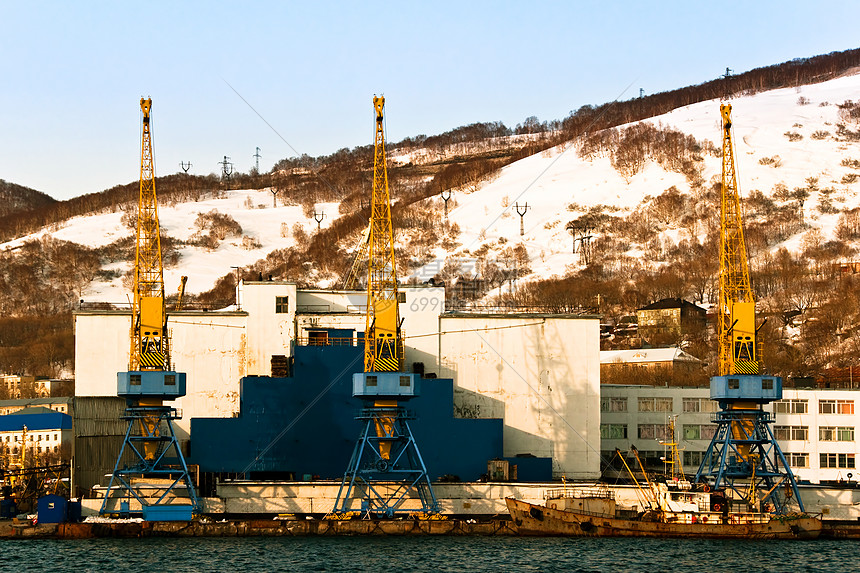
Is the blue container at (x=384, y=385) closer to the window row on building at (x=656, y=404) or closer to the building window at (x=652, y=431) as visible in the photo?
the window row on building at (x=656, y=404)

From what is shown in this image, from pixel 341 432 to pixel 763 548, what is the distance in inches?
1281

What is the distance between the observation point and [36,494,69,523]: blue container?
284 feet

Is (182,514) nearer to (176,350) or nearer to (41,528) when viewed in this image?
(41,528)

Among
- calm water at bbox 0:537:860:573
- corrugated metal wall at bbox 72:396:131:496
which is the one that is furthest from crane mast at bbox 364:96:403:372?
corrugated metal wall at bbox 72:396:131:496

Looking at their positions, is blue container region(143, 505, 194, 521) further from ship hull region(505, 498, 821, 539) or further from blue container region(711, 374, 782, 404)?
blue container region(711, 374, 782, 404)

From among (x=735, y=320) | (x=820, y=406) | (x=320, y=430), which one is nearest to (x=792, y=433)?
(x=820, y=406)

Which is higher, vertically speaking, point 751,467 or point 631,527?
point 751,467

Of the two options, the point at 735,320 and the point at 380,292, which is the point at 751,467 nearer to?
the point at 735,320

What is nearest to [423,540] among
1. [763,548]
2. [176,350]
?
[763,548]

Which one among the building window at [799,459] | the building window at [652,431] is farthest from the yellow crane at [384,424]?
the building window at [799,459]

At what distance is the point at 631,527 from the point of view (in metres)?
87.3

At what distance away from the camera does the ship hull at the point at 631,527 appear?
86.9m

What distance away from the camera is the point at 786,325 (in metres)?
199

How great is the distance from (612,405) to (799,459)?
1701cm
